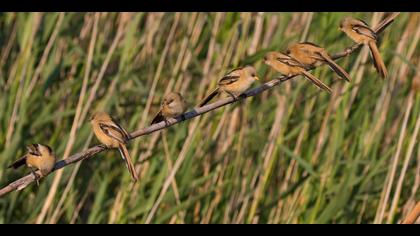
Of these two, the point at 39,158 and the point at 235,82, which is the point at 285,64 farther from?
the point at 39,158

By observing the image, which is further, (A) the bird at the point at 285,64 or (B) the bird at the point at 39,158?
(A) the bird at the point at 285,64

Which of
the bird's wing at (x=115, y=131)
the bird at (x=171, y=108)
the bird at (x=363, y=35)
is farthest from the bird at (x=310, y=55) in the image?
the bird's wing at (x=115, y=131)

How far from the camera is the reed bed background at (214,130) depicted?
380cm

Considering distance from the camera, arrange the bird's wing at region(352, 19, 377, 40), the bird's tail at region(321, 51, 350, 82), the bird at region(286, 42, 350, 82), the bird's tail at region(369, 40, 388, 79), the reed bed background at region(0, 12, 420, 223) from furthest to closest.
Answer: the reed bed background at region(0, 12, 420, 223) < the bird's wing at region(352, 19, 377, 40) < the bird at region(286, 42, 350, 82) < the bird's tail at region(369, 40, 388, 79) < the bird's tail at region(321, 51, 350, 82)

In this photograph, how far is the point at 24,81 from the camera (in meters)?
3.87

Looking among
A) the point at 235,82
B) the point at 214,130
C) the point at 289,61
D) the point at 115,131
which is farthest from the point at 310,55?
the point at 214,130

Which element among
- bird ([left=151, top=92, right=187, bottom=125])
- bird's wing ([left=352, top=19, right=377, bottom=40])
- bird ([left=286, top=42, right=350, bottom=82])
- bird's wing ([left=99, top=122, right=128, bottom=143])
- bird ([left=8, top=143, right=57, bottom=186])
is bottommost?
bird ([left=8, top=143, right=57, bottom=186])

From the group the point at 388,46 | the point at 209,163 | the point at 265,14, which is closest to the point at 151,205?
the point at 209,163

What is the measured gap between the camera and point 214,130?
153 inches

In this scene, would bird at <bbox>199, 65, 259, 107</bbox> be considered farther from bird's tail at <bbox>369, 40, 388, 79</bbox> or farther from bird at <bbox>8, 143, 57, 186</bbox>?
bird at <bbox>8, 143, 57, 186</bbox>

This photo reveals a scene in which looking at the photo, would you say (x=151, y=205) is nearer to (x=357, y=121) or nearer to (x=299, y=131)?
(x=299, y=131)

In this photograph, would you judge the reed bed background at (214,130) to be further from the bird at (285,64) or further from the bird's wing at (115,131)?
the bird's wing at (115,131)

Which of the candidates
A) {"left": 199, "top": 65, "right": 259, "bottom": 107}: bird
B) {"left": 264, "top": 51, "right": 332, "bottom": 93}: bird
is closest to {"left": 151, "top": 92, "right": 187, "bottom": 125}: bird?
{"left": 199, "top": 65, "right": 259, "bottom": 107}: bird

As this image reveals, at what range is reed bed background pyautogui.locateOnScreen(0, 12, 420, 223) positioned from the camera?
3.80 m
